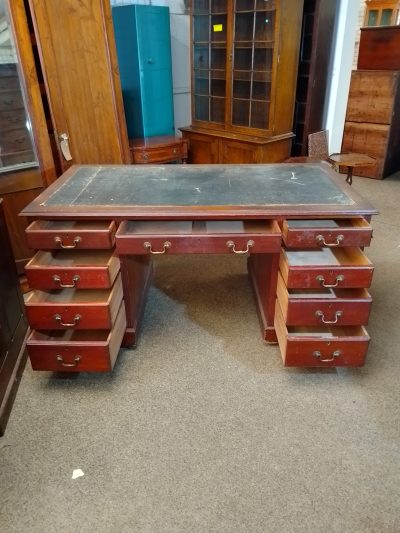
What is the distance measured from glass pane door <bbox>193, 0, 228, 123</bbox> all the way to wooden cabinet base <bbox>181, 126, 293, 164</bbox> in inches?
7.1

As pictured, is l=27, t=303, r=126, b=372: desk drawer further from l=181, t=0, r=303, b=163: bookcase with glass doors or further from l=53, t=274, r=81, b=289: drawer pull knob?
l=181, t=0, r=303, b=163: bookcase with glass doors

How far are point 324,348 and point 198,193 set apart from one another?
82 centimetres

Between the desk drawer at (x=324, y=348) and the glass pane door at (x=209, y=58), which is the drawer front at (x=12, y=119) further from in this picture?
the glass pane door at (x=209, y=58)

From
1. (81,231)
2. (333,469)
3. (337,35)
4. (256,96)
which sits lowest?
(333,469)

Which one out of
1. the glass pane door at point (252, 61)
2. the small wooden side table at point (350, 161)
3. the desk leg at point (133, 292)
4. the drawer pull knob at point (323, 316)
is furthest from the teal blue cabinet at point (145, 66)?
the drawer pull knob at point (323, 316)

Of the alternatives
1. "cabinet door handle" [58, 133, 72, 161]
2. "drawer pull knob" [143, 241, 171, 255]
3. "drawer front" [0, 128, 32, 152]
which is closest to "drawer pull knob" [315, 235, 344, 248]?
"drawer pull knob" [143, 241, 171, 255]

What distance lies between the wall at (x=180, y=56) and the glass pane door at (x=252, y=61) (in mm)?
655

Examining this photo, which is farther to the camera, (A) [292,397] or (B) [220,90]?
(B) [220,90]

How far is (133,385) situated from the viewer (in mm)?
1766

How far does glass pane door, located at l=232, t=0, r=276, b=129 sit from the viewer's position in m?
3.26

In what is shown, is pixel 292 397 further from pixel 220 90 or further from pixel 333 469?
pixel 220 90

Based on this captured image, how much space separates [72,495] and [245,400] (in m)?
0.72

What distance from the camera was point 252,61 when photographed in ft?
11.3

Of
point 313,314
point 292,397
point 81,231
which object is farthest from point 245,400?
point 81,231
